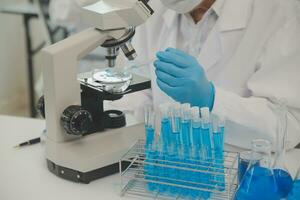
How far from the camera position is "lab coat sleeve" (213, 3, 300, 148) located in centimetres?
138

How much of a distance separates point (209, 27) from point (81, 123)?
2.27 ft

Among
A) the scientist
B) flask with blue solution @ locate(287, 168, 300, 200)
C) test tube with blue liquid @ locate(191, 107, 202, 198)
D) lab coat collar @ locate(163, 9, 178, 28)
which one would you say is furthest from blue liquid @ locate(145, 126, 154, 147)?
lab coat collar @ locate(163, 9, 178, 28)

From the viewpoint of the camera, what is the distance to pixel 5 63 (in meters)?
3.80

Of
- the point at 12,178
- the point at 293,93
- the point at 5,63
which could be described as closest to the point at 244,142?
the point at 293,93

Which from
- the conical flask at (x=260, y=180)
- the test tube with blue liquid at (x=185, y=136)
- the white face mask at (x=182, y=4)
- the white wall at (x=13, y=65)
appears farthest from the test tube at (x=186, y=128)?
the white wall at (x=13, y=65)

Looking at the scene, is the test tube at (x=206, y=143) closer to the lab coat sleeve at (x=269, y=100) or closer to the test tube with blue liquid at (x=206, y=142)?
the test tube with blue liquid at (x=206, y=142)

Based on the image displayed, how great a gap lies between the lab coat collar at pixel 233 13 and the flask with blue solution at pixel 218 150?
0.59 m

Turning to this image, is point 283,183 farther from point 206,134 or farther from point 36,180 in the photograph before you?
point 36,180

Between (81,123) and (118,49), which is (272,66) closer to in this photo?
(118,49)

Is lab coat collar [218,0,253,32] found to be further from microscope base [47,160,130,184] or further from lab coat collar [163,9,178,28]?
microscope base [47,160,130,184]

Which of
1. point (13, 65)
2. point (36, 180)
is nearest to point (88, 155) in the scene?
point (36, 180)

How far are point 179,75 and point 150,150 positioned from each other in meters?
0.27

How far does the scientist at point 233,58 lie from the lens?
1344mm

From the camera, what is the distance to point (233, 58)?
5.28 ft
